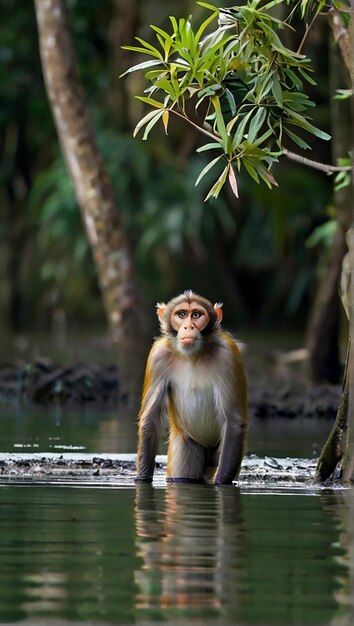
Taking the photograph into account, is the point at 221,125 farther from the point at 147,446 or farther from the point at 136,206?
the point at 136,206

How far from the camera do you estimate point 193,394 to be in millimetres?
9570

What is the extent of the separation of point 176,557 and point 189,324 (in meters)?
3.21

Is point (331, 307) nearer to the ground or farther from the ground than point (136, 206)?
nearer to the ground

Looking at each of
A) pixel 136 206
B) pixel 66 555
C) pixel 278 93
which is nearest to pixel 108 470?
pixel 278 93

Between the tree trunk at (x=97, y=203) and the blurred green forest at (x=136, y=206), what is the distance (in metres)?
8.40

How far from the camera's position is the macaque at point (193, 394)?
371 inches

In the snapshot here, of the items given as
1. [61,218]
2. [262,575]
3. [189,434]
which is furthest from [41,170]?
[262,575]

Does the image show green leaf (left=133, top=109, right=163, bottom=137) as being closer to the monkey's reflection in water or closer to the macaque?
the macaque

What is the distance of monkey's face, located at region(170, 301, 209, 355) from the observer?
9336 millimetres

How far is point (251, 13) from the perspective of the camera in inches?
344

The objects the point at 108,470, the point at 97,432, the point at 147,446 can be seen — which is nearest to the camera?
the point at 147,446

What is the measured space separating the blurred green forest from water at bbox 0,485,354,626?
16338 millimetres

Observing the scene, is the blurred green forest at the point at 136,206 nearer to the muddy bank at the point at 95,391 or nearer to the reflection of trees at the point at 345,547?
the muddy bank at the point at 95,391

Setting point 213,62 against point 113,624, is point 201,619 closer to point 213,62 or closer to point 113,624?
point 113,624
